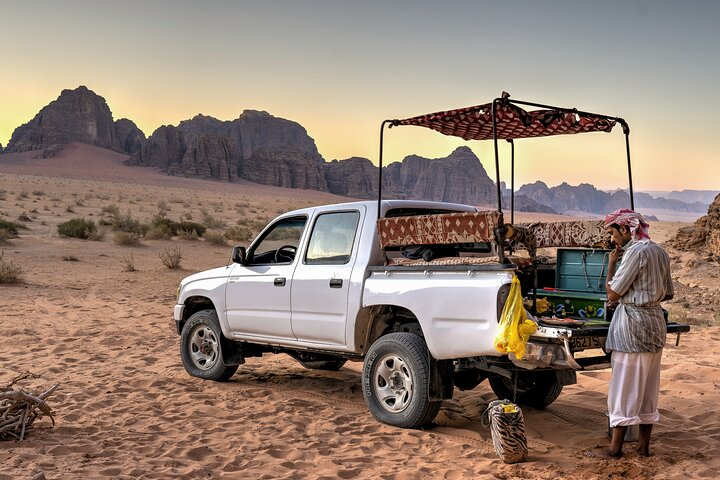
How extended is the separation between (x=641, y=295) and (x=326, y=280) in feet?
9.63

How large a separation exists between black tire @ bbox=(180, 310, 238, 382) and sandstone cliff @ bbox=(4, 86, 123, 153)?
6482 inches

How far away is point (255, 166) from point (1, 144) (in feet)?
209

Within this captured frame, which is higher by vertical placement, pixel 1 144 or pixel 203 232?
pixel 1 144

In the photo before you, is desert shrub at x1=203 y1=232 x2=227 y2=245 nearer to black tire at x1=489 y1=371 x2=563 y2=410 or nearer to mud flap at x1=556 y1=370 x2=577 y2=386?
black tire at x1=489 y1=371 x2=563 y2=410

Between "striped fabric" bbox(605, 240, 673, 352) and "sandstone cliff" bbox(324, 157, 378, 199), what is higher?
"sandstone cliff" bbox(324, 157, 378, 199)

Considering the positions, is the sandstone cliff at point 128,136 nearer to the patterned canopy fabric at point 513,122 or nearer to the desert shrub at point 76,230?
the desert shrub at point 76,230

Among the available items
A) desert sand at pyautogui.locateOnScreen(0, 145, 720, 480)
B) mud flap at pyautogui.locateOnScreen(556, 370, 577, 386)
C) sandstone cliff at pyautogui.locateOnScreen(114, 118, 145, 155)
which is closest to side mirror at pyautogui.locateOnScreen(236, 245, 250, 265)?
desert sand at pyautogui.locateOnScreen(0, 145, 720, 480)

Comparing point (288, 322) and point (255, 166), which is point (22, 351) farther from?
point (255, 166)

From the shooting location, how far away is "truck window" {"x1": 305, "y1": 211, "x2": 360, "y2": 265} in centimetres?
679

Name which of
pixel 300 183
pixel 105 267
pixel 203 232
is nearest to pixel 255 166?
pixel 300 183

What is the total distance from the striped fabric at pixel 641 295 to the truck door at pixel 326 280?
8.27ft

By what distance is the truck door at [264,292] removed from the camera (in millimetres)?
7277

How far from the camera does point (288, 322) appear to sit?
720 centimetres

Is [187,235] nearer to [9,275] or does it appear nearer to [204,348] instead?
[9,275]
